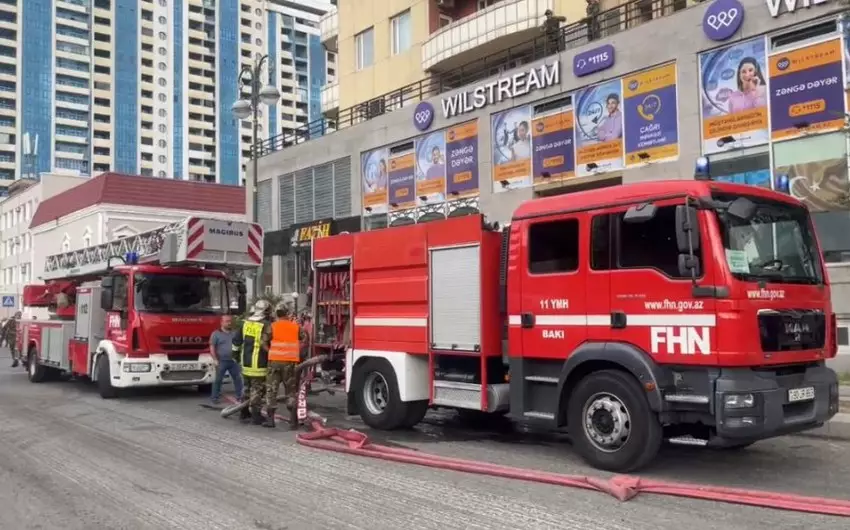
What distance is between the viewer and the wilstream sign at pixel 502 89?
1891cm

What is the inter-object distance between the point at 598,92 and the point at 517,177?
10.3 ft

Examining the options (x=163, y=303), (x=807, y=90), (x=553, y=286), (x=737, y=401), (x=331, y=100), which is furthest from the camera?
(x=331, y=100)

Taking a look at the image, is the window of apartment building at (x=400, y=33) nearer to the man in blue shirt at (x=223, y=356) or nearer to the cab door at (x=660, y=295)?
the man in blue shirt at (x=223, y=356)

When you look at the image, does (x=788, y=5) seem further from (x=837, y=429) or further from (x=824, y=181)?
(x=837, y=429)

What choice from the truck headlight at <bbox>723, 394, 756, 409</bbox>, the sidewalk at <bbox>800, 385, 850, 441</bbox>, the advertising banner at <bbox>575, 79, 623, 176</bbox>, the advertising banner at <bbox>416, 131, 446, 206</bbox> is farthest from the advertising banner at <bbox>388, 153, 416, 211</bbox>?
the truck headlight at <bbox>723, 394, 756, 409</bbox>

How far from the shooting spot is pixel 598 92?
17.9 m

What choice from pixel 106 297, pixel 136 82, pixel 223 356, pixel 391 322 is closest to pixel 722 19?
pixel 391 322

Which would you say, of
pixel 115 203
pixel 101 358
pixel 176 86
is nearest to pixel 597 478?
pixel 101 358

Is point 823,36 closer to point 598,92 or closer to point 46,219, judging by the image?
point 598,92

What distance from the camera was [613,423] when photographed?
6816 millimetres

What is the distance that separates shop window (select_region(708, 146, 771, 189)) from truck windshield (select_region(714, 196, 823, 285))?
832 cm

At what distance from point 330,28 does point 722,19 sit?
20045mm

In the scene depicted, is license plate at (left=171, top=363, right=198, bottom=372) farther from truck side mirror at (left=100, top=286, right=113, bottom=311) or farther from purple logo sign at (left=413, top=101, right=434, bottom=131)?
purple logo sign at (left=413, top=101, right=434, bottom=131)

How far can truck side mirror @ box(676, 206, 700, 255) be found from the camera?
6.29 m
